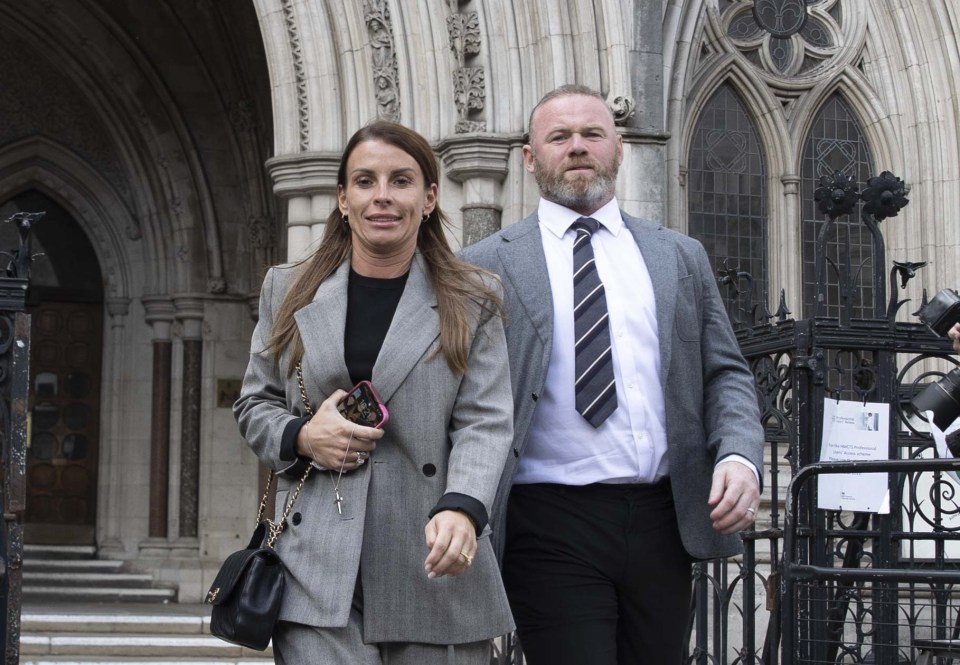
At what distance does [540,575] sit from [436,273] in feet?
2.34

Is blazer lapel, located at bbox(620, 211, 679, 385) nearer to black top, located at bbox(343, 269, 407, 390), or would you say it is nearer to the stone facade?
black top, located at bbox(343, 269, 407, 390)

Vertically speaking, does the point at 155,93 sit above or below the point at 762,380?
above

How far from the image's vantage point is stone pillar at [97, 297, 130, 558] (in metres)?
14.3

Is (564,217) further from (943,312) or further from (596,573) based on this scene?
(943,312)

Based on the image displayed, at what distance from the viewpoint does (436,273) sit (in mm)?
3346

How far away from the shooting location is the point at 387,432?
10.4 feet

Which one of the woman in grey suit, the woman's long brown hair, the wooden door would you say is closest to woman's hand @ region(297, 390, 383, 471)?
the woman in grey suit

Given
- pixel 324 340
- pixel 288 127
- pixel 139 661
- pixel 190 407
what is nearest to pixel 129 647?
pixel 139 661

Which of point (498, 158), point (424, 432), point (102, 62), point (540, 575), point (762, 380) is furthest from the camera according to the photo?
point (102, 62)

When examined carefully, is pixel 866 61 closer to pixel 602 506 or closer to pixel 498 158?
→ pixel 498 158

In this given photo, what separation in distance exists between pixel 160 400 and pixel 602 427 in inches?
449

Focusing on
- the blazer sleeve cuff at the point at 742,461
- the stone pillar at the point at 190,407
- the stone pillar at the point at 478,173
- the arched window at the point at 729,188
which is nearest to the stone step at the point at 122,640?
the stone pillar at the point at 190,407

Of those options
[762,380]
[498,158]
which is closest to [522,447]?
[762,380]

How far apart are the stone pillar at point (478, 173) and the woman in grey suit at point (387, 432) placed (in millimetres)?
6343
